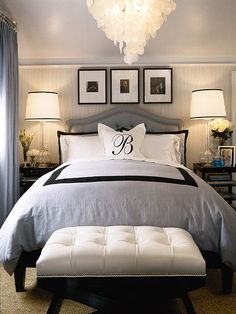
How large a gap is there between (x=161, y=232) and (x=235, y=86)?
3.32m

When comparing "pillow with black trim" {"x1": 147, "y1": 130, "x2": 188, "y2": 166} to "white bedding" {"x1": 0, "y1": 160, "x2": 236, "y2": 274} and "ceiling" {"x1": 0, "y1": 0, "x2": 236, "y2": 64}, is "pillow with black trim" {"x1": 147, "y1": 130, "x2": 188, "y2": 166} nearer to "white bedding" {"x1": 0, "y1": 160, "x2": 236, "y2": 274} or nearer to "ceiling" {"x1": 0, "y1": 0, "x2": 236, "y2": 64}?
"ceiling" {"x1": 0, "y1": 0, "x2": 236, "y2": 64}

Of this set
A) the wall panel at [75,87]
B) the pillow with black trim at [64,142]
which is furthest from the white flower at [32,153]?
the wall panel at [75,87]

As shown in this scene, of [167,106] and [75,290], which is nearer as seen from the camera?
[75,290]

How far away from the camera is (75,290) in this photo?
68.4 inches

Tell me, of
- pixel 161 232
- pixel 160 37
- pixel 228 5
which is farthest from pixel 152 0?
pixel 161 232

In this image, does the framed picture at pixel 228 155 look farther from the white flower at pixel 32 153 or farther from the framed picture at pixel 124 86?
the white flower at pixel 32 153

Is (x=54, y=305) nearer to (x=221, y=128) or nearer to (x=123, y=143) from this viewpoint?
(x=123, y=143)

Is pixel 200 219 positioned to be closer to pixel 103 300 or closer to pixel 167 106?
pixel 103 300

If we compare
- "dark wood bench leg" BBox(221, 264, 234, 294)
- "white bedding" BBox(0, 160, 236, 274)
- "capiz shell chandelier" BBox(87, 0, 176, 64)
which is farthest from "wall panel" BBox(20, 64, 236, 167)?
"dark wood bench leg" BBox(221, 264, 234, 294)

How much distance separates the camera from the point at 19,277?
240 centimetres

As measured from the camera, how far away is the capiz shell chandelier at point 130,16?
289cm

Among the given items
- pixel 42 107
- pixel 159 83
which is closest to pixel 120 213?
pixel 42 107

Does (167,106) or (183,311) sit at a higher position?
(167,106)

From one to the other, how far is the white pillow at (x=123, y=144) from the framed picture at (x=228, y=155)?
111 centimetres
